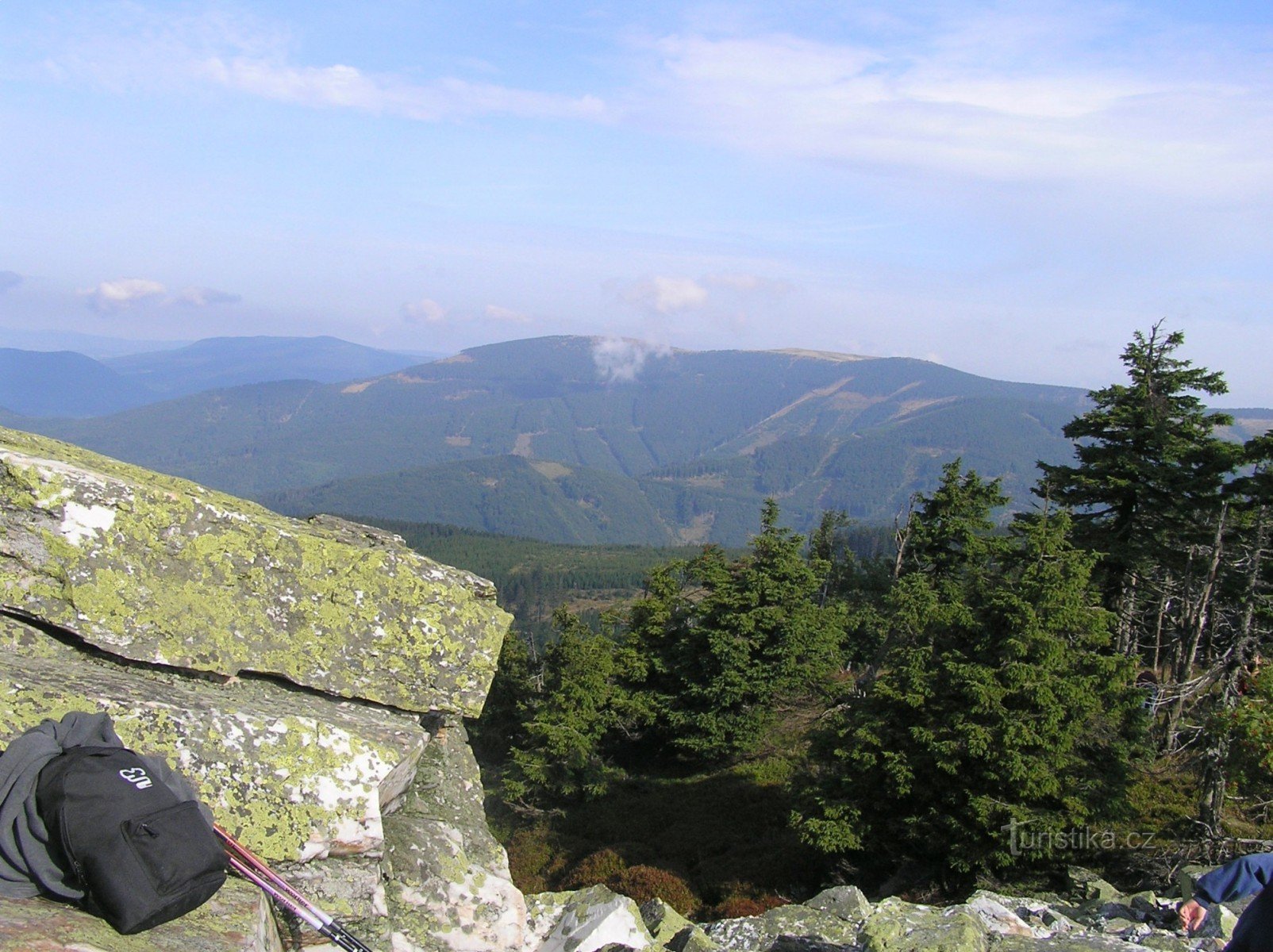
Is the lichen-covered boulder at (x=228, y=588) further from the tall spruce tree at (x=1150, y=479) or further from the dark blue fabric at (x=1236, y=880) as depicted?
the tall spruce tree at (x=1150, y=479)

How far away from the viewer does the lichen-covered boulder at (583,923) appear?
811cm

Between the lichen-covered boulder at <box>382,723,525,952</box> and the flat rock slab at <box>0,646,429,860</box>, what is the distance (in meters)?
0.80

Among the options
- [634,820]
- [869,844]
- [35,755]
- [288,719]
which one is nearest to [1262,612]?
[869,844]

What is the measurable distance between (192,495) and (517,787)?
2959 cm

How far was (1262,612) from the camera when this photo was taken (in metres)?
26.2

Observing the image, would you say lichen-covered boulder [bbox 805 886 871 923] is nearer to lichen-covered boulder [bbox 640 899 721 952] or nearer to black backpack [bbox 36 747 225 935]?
lichen-covered boulder [bbox 640 899 721 952]

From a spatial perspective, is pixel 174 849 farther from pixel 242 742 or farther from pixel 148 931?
pixel 242 742

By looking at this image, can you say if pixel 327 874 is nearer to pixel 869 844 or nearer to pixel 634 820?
pixel 869 844

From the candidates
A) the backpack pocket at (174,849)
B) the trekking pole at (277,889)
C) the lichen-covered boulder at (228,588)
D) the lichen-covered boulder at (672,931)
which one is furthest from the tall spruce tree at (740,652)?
the backpack pocket at (174,849)

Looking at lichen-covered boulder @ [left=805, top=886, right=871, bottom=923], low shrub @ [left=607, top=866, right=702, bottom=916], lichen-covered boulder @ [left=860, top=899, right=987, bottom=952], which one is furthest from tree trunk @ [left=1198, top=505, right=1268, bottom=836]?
low shrub @ [left=607, top=866, right=702, bottom=916]

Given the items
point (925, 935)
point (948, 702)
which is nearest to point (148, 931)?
point (925, 935)

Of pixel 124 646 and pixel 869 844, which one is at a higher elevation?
pixel 124 646

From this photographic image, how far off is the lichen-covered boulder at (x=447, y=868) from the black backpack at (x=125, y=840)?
2512mm

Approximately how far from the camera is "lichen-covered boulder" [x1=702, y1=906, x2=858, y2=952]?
947cm
